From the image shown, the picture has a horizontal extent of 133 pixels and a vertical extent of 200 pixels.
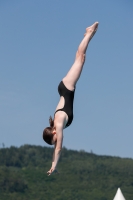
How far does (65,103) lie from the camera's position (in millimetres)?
13211

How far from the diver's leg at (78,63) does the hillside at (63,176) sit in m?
97.7

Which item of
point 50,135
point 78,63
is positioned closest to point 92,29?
point 78,63

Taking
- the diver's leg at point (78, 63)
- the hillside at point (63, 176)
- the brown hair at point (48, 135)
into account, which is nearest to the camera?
the brown hair at point (48, 135)

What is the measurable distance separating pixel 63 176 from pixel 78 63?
116 m

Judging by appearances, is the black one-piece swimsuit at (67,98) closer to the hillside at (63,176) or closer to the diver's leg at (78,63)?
the diver's leg at (78,63)

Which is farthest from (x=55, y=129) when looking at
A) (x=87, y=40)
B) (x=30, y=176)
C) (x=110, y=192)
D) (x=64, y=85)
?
(x=30, y=176)

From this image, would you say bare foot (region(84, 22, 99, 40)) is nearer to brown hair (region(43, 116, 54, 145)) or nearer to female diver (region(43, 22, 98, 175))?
female diver (region(43, 22, 98, 175))

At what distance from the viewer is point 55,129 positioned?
12.9 m

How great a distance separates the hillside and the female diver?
97693mm

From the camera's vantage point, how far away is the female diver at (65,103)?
12.9 metres

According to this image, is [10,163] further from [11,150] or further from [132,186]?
[132,186]

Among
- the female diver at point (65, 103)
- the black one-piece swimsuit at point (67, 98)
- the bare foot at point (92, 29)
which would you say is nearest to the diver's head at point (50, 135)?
the female diver at point (65, 103)

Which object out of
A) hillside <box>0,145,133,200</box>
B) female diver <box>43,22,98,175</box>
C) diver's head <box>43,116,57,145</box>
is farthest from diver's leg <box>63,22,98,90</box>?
hillside <box>0,145,133,200</box>

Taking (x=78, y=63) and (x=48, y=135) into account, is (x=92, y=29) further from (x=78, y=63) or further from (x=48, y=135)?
(x=48, y=135)
